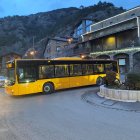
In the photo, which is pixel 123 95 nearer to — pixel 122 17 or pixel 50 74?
pixel 50 74

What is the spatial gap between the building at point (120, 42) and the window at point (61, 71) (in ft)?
61.5

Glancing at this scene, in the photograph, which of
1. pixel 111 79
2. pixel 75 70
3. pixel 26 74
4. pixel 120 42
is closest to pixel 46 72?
pixel 26 74

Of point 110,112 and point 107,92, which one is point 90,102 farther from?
point 110,112

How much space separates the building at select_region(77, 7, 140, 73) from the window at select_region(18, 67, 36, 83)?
872 inches

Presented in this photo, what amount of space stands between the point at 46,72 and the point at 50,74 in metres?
0.44

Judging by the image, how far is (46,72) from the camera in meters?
18.5

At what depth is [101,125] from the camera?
822 cm

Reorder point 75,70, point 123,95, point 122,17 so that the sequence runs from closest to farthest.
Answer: point 123,95 → point 75,70 → point 122,17

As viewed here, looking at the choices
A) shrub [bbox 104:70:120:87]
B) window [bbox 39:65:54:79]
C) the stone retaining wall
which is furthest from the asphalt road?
window [bbox 39:65:54:79]

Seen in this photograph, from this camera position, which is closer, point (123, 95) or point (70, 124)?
point (70, 124)

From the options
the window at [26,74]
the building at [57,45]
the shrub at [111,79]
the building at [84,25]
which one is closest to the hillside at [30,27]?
the building at [84,25]

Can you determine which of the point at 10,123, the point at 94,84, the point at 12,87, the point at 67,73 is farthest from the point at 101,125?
the point at 94,84

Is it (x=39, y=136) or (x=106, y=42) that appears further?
(x=106, y=42)

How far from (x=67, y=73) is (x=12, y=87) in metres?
5.24
